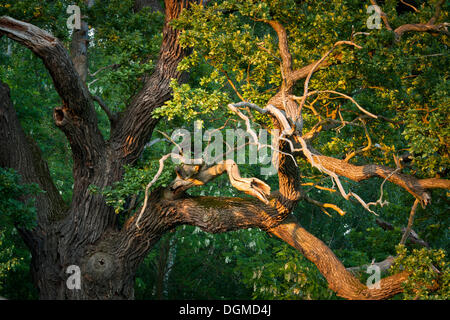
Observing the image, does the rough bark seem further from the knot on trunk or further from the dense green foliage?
the dense green foliage

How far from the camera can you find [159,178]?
852 centimetres

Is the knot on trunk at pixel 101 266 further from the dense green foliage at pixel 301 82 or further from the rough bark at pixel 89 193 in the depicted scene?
the dense green foliage at pixel 301 82

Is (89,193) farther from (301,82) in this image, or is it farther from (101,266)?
(301,82)

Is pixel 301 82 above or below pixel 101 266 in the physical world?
above

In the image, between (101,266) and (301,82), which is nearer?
(101,266)

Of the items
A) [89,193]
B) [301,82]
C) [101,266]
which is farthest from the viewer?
[301,82]

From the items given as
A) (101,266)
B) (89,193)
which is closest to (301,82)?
(89,193)

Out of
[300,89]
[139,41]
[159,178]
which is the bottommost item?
[159,178]

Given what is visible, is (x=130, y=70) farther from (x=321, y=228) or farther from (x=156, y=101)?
(x=321, y=228)

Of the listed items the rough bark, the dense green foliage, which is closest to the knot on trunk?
the rough bark

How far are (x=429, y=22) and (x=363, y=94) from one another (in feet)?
5.74

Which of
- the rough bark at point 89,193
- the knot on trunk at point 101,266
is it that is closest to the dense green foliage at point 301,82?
the rough bark at point 89,193
